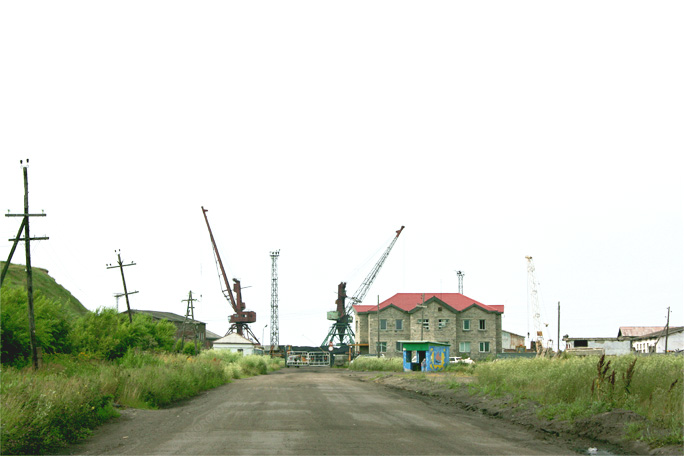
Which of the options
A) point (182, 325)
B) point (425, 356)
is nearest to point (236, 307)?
point (182, 325)

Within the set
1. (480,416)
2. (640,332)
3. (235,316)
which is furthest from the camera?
(235,316)

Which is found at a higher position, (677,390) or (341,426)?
(677,390)

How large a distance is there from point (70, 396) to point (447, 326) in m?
71.2

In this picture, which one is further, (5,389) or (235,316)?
(235,316)

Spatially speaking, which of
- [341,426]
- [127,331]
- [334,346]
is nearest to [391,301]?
[334,346]

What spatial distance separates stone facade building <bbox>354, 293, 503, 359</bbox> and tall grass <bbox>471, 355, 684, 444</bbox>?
62.0 m

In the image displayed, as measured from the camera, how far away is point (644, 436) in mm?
13359

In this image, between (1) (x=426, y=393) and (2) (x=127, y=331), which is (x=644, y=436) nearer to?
(1) (x=426, y=393)

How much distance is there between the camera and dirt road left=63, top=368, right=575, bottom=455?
40.8 feet

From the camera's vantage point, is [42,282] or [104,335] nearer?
[104,335]

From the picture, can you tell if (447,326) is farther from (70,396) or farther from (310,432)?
(70,396)

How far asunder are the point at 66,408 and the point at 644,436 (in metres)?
12.2

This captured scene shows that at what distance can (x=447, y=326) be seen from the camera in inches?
3285

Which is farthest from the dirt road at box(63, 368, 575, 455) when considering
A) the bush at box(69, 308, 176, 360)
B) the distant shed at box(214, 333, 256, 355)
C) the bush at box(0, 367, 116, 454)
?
the distant shed at box(214, 333, 256, 355)
